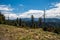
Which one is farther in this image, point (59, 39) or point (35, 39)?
point (59, 39)

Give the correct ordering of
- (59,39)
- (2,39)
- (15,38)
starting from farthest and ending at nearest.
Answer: (59,39) < (15,38) < (2,39)

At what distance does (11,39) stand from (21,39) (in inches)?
51.0

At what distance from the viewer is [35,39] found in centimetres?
2028

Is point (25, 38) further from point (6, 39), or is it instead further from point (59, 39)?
point (59, 39)

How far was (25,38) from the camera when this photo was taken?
20188 millimetres

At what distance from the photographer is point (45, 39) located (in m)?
21.0

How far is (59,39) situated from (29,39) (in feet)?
19.2

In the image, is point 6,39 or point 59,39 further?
point 59,39

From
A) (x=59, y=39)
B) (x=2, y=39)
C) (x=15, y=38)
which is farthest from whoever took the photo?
(x=59, y=39)

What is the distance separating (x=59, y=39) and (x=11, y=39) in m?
7.92

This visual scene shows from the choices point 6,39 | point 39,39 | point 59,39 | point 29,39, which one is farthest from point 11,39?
point 59,39

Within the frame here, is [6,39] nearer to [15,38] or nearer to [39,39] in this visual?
[15,38]

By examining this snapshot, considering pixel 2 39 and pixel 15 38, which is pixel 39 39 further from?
pixel 2 39

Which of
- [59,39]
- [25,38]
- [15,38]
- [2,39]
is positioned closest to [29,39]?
[25,38]
